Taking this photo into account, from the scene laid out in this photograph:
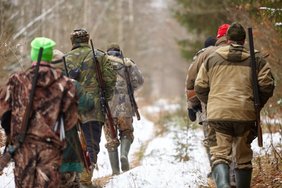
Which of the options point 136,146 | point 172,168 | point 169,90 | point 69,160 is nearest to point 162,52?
point 169,90

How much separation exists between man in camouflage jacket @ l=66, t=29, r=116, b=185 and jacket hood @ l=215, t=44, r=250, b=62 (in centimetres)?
196

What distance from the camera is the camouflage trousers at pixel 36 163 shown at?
18.5 feet

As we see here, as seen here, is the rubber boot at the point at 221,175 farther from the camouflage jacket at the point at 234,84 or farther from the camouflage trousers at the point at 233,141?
the camouflage jacket at the point at 234,84

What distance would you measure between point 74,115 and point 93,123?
2418 millimetres

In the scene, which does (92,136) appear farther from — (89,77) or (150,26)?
(150,26)

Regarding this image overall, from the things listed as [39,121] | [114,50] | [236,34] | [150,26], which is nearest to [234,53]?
[236,34]

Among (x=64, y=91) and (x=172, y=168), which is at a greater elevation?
(x=64, y=91)

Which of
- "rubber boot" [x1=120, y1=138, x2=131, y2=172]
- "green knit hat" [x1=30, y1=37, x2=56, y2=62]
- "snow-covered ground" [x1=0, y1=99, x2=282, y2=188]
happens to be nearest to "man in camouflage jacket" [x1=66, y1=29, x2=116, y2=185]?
"snow-covered ground" [x1=0, y1=99, x2=282, y2=188]

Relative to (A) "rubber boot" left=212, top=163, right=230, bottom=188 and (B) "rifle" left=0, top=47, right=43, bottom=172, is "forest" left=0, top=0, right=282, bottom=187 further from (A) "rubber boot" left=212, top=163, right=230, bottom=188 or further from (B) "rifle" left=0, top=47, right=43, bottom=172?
(B) "rifle" left=0, top=47, right=43, bottom=172

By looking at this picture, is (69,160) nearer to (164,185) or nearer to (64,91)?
(64,91)

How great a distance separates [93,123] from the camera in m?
8.23

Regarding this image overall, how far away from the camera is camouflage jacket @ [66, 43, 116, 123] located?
8156mm

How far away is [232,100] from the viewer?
6766mm

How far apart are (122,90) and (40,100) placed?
4.59 m
